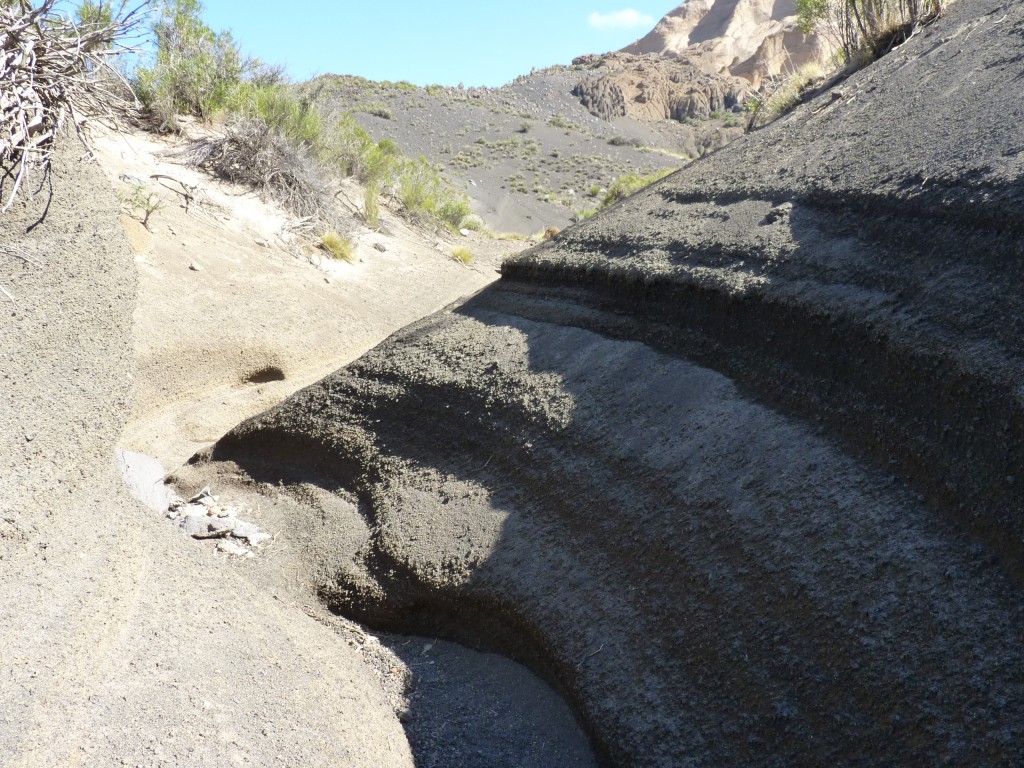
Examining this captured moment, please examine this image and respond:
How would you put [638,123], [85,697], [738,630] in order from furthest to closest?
[638,123], [738,630], [85,697]

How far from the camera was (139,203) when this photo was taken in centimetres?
802

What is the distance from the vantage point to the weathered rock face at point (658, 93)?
43.8 meters

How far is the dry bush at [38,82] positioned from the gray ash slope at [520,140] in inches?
820

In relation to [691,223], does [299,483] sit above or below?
below

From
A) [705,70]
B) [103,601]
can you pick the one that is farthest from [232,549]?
[705,70]

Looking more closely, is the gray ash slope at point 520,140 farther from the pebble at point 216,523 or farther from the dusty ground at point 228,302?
the pebble at point 216,523

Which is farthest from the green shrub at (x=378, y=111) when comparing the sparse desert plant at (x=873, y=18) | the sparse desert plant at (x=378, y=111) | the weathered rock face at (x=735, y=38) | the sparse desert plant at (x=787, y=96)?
the sparse desert plant at (x=787, y=96)

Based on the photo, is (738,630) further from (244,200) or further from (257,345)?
(244,200)

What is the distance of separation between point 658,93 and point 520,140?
14.3 meters

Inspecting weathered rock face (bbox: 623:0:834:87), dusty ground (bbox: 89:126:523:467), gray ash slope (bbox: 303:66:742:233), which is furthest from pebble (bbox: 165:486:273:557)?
weathered rock face (bbox: 623:0:834:87)

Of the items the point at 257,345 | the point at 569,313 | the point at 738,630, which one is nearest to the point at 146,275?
the point at 257,345

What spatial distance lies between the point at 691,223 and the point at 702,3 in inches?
2918

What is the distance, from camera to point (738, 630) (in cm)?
278

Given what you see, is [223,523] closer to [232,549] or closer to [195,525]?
[195,525]
